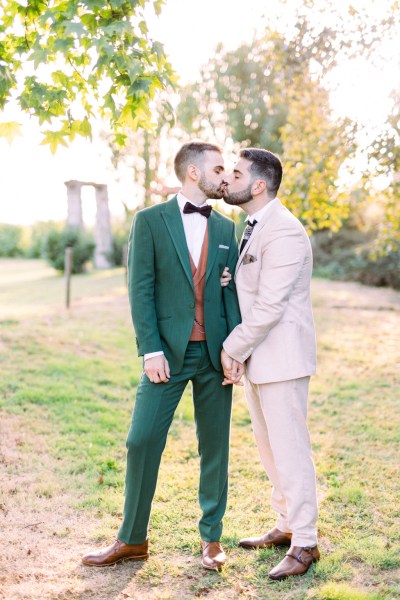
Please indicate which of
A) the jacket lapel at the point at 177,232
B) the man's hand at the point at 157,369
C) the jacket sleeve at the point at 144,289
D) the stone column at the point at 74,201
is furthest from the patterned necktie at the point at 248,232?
the stone column at the point at 74,201

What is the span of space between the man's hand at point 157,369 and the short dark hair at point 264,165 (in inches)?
46.3

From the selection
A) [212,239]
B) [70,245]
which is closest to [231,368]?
[212,239]

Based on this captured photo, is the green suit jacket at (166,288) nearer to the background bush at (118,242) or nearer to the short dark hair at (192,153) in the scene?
the short dark hair at (192,153)

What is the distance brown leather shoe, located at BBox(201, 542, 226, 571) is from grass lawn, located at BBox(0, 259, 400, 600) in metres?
0.05

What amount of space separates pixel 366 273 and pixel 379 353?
498 inches

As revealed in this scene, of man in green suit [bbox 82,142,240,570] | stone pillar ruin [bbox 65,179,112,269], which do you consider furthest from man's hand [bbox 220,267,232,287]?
stone pillar ruin [bbox 65,179,112,269]

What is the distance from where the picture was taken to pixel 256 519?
4797mm

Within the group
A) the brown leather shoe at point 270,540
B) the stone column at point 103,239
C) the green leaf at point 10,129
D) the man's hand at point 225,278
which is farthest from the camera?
the stone column at point 103,239

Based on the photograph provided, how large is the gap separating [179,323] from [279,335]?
0.57 meters

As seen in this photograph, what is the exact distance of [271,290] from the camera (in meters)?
3.73

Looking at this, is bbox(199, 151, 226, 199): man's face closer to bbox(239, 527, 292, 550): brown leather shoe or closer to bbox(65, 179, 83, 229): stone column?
bbox(239, 527, 292, 550): brown leather shoe

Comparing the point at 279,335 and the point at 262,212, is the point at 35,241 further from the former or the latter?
the point at 279,335

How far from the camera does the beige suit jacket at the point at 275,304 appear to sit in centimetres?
374

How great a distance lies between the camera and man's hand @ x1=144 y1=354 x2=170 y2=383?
3.72 m
